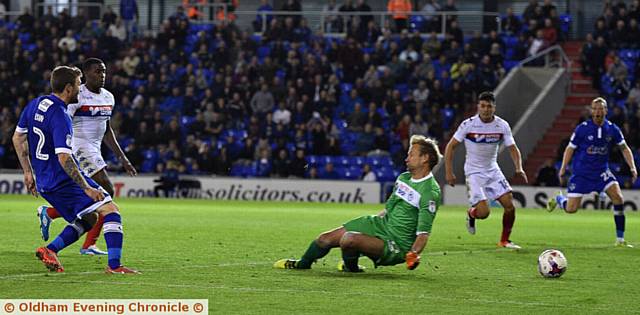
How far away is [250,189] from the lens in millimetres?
32875

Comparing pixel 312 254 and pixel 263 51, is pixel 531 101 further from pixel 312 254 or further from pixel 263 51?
pixel 312 254

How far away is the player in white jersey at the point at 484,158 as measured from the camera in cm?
1658

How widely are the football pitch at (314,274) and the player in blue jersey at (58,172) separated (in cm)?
38

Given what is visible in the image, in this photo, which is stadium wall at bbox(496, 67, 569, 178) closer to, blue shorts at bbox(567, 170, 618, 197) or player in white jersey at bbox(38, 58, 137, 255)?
blue shorts at bbox(567, 170, 618, 197)

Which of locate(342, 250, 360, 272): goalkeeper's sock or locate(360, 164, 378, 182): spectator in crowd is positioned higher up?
locate(342, 250, 360, 272): goalkeeper's sock

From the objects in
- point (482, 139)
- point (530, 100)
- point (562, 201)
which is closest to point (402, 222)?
point (482, 139)

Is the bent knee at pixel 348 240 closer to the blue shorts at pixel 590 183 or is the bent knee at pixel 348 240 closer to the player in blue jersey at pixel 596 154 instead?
the player in blue jersey at pixel 596 154

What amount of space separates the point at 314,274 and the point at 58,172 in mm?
2564

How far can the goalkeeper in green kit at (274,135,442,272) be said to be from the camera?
36.3 feet

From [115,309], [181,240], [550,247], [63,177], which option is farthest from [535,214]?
[115,309]

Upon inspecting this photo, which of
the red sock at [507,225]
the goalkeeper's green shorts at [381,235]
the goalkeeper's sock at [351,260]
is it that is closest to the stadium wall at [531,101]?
the red sock at [507,225]

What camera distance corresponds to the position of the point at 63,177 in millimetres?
11062

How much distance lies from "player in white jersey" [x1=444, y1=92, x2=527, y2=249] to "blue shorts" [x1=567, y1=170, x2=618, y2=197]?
63.9 inches

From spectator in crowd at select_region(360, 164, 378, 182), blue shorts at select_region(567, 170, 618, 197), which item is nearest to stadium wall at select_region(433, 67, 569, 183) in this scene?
spectator in crowd at select_region(360, 164, 378, 182)
